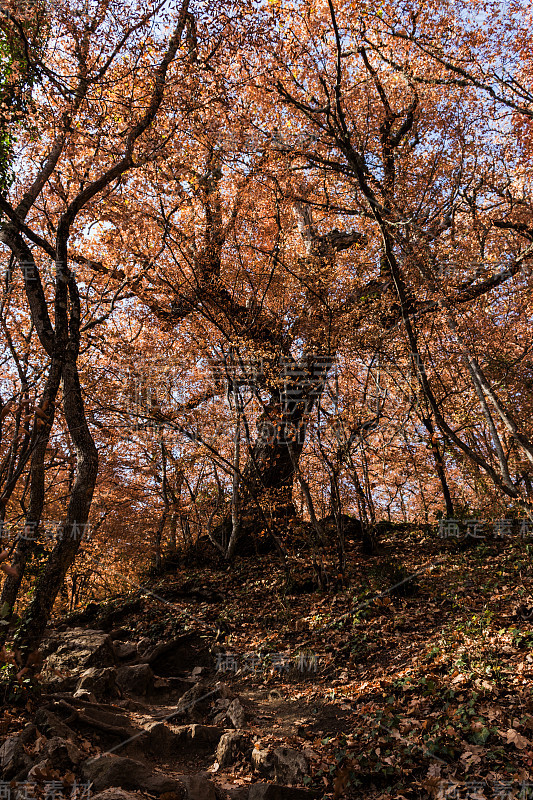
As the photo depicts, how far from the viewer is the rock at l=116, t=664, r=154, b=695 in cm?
706

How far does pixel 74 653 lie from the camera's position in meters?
7.50

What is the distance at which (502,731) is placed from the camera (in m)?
3.98

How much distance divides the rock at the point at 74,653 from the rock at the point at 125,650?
456 millimetres

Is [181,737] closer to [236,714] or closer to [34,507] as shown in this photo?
[236,714]

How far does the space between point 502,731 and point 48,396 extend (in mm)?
5779

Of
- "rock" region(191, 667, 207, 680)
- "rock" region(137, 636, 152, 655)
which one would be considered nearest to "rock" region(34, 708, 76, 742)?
"rock" region(191, 667, 207, 680)

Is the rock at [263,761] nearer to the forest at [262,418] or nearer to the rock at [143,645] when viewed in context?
the forest at [262,418]

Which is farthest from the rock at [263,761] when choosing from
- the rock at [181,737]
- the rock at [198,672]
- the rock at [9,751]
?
the rock at [198,672]

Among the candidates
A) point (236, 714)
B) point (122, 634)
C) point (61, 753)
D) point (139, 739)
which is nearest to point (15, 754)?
point (61, 753)

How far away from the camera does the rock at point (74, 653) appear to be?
6.93m

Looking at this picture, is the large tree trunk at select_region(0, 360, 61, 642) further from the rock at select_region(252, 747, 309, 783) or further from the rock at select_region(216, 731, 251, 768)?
the rock at select_region(252, 747, 309, 783)

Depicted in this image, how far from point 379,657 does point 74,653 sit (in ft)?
16.6

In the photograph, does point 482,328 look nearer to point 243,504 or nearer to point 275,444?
point 275,444

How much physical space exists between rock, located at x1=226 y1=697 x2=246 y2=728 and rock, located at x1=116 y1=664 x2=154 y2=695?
2.06 meters
